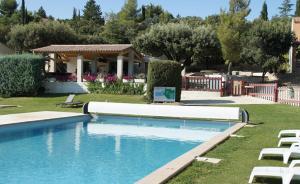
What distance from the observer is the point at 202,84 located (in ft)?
102

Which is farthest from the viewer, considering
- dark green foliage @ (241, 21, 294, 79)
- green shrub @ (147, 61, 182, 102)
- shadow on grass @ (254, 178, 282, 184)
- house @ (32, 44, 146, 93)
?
dark green foliage @ (241, 21, 294, 79)

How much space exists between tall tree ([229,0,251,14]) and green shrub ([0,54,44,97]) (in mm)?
19432

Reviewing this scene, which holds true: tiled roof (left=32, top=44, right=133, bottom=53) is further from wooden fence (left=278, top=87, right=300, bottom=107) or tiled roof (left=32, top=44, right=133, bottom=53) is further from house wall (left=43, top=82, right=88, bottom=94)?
wooden fence (left=278, top=87, right=300, bottom=107)

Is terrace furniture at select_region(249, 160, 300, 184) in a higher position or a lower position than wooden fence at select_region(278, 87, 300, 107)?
lower

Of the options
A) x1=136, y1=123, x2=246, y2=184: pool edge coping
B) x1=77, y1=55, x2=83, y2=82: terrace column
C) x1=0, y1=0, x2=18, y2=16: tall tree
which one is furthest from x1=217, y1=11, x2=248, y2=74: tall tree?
x1=0, y1=0, x2=18, y2=16: tall tree

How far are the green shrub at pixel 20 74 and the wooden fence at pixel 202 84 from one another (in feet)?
32.0

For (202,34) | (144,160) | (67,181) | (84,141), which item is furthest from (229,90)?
(67,181)

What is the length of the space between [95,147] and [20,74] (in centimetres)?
1753

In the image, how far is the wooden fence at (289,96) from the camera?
2518 centimetres

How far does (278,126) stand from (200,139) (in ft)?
9.06

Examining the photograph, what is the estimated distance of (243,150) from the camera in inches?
427

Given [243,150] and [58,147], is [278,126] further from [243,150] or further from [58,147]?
[58,147]

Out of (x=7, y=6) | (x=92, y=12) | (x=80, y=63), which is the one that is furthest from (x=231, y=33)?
(x=7, y=6)

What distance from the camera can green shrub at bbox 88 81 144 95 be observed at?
29.6 m
